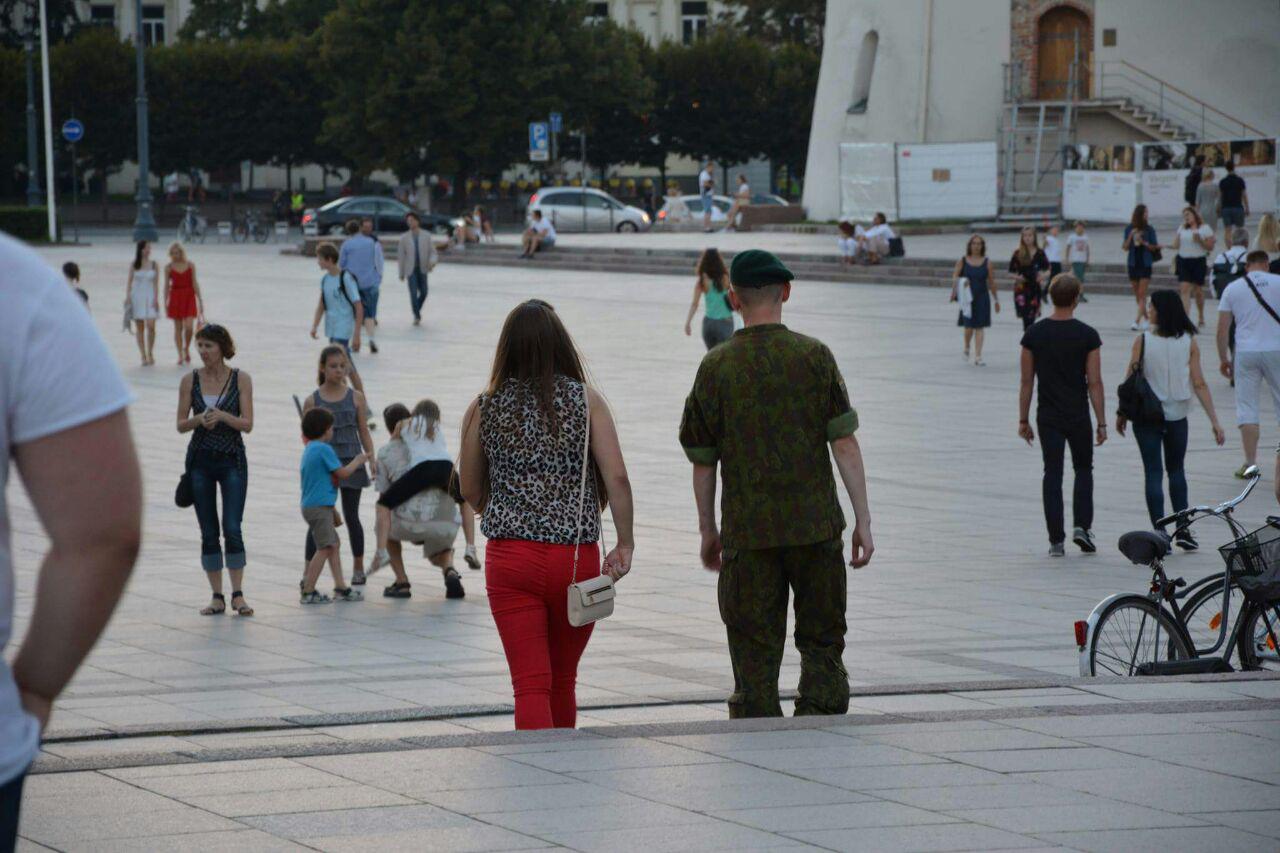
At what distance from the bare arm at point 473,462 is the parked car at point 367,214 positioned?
47405mm

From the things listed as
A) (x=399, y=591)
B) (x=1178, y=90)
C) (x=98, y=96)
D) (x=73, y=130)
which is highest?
(x=98, y=96)

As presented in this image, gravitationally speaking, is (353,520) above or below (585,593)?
below

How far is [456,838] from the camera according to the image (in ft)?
14.5

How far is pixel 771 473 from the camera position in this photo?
5727mm

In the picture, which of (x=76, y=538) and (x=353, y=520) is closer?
(x=76, y=538)

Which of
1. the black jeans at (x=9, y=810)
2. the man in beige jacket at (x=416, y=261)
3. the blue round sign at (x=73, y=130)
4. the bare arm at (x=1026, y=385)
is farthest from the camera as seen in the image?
the blue round sign at (x=73, y=130)

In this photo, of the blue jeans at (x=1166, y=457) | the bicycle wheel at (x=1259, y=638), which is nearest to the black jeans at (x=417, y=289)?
the blue jeans at (x=1166, y=457)

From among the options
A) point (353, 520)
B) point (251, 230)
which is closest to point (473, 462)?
point (353, 520)

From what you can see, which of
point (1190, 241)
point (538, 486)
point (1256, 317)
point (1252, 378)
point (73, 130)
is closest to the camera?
point (538, 486)

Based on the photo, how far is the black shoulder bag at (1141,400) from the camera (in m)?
11.3

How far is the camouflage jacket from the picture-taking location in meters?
5.70

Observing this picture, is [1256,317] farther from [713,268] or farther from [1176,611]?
[713,268]

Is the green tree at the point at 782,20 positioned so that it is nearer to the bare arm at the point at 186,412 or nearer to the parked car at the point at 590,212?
the parked car at the point at 590,212

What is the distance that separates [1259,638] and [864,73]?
44276 mm
